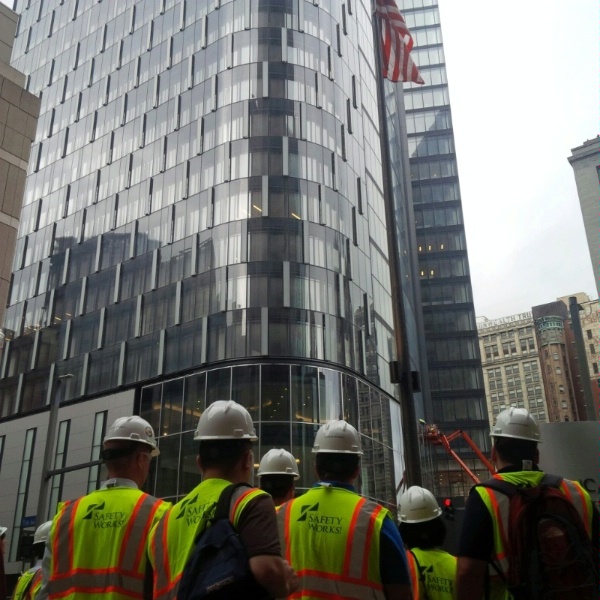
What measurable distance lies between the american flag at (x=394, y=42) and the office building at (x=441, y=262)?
54.9 meters

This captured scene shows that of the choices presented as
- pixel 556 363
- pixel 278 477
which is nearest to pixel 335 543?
pixel 278 477

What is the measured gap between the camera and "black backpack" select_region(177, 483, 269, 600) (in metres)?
2.43

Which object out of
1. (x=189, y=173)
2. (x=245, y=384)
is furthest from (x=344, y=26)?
(x=245, y=384)

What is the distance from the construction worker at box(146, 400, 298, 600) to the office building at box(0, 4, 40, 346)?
1246 centimetres

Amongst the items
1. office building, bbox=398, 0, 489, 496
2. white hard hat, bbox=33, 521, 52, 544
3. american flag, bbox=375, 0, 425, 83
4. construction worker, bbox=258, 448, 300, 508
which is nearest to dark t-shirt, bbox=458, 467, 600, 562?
construction worker, bbox=258, 448, 300, 508

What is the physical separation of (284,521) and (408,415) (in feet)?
10.7

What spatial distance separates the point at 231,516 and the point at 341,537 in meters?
1.00

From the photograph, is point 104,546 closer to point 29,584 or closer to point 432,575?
point 432,575

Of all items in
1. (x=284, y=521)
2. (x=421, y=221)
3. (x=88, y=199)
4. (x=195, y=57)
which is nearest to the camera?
(x=284, y=521)

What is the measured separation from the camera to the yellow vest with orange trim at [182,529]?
2.77 m

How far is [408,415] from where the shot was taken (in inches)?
269

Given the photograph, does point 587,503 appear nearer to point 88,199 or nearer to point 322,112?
point 322,112

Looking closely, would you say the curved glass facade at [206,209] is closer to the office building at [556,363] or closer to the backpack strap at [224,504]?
the backpack strap at [224,504]

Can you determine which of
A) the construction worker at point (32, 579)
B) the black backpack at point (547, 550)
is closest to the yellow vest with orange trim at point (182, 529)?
the black backpack at point (547, 550)
